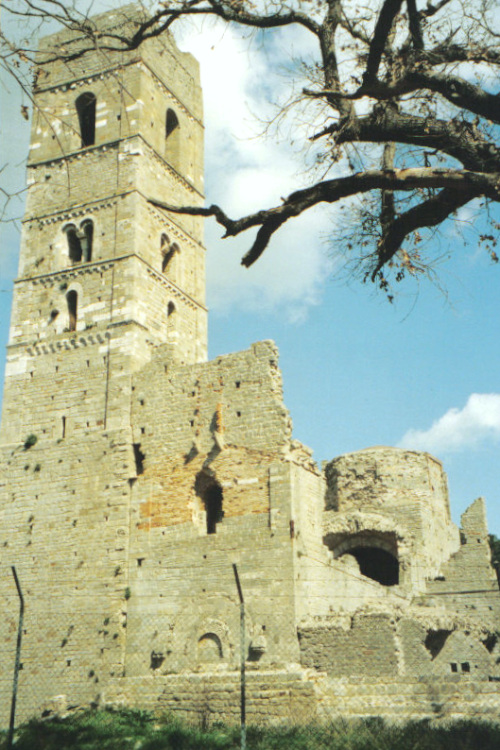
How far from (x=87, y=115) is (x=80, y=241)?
5.22 metres

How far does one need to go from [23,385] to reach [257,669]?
455 inches

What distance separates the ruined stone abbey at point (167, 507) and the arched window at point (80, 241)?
84 millimetres

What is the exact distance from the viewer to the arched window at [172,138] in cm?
2692

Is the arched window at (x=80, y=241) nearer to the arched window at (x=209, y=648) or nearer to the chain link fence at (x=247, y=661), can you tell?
the chain link fence at (x=247, y=661)

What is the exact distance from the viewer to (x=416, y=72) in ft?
22.0

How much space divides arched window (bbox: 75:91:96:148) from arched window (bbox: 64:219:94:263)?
347 cm

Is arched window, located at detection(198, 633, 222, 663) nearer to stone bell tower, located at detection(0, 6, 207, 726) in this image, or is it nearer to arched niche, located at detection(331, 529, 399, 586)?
stone bell tower, located at detection(0, 6, 207, 726)

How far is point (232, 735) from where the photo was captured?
11.3 m

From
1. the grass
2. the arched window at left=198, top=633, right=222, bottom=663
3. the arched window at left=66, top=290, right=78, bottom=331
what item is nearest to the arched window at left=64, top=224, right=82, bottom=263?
the arched window at left=66, top=290, right=78, bottom=331

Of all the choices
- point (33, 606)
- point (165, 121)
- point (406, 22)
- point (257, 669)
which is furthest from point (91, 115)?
point (406, 22)

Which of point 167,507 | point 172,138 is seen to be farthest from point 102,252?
point 167,507

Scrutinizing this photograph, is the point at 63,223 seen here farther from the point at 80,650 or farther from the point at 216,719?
the point at 216,719

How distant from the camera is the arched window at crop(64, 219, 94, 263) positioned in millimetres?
23578

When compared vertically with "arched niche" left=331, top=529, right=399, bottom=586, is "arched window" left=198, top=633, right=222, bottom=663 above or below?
below
